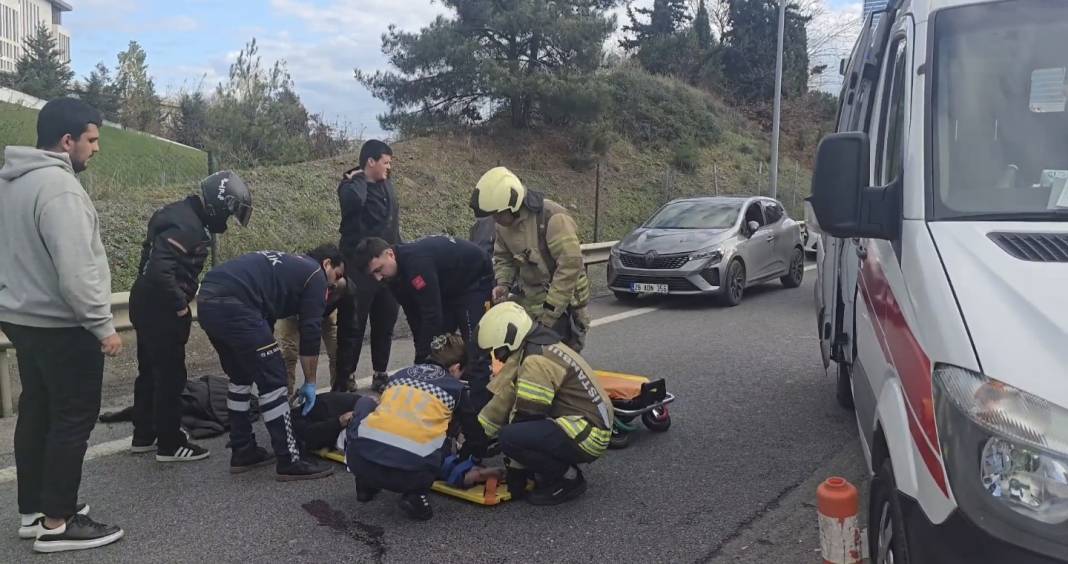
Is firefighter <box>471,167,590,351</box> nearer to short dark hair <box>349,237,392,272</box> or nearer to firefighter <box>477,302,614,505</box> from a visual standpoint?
short dark hair <box>349,237,392,272</box>

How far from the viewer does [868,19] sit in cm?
605

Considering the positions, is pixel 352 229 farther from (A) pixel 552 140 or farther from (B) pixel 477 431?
(A) pixel 552 140

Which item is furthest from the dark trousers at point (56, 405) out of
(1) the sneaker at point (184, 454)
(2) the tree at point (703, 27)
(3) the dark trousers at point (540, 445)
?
(2) the tree at point (703, 27)

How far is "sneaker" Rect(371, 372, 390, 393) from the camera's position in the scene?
6766 millimetres

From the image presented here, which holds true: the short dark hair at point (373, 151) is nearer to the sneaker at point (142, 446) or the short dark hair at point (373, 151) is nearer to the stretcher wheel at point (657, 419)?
the sneaker at point (142, 446)

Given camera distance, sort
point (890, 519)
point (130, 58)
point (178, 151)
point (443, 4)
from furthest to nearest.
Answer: point (130, 58) → point (443, 4) → point (178, 151) → point (890, 519)

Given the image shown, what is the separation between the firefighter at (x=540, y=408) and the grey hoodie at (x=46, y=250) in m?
1.86

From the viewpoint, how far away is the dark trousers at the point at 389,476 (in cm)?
417

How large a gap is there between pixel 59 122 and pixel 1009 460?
4.02 m

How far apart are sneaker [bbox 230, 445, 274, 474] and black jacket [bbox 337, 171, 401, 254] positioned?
2.39 meters

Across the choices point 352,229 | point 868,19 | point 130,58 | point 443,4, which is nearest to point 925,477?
point 868,19

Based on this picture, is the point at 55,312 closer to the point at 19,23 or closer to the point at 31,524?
the point at 31,524

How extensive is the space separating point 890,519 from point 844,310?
2.01 m

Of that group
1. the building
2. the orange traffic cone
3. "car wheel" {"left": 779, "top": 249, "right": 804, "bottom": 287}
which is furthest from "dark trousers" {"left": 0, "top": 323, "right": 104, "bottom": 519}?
the building
